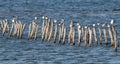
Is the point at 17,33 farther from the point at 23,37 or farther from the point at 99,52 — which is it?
the point at 99,52

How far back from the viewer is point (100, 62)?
55.5 meters

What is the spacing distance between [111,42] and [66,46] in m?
5.30

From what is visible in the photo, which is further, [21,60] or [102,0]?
[102,0]

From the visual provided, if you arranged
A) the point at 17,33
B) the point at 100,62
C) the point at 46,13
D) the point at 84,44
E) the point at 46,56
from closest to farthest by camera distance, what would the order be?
1. the point at 100,62
2. the point at 46,56
3. the point at 84,44
4. the point at 17,33
5. the point at 46,13

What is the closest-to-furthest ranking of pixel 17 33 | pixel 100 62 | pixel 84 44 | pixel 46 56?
pixel 100 62, pixel 46 56, pixel 84 44, pixel 17 33

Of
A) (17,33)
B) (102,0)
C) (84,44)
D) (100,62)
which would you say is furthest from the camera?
(102,0)

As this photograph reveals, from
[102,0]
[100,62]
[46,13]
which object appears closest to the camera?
[100,62]

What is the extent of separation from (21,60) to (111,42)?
11.6 meters

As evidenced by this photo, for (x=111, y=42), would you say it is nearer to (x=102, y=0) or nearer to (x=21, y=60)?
(x=21, y=60)

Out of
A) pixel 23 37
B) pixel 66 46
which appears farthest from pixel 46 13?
pixel 66 46

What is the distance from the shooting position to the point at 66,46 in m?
65.6

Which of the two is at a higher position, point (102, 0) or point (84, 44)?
point (84, 44)

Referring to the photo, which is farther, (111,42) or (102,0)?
(102,0)

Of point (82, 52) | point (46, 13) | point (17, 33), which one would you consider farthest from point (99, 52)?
point (46, 13)
